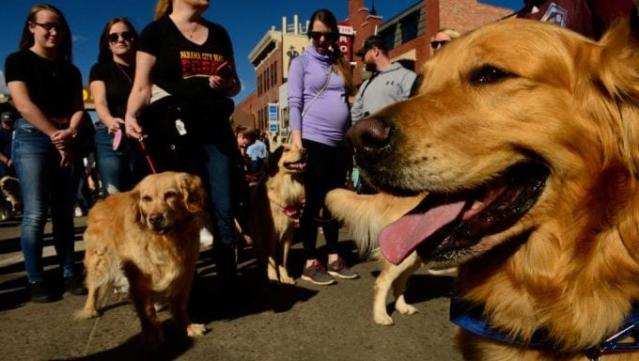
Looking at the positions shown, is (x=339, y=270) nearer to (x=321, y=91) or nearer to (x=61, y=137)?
(x=321, y=91)

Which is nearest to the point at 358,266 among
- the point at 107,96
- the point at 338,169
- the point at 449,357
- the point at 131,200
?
the point at 338,169

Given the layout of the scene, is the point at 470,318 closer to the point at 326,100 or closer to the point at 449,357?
the point at 449,357

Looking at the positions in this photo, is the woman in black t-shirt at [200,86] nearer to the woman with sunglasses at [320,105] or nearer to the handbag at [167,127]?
the handbag at [167,127]

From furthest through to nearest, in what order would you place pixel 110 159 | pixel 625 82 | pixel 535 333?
pixel 110 159 → pixel 535 333 → pixel 625 82

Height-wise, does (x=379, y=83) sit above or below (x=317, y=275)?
above

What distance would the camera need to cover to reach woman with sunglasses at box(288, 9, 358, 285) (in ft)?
13.5

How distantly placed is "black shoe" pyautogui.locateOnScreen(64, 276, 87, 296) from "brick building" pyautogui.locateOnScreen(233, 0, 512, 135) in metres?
10.4

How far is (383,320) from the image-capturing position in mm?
3223

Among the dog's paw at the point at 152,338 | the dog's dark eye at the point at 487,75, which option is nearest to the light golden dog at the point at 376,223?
the dog's paw at the point at 152,338

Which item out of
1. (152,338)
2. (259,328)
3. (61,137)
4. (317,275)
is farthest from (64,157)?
(317,275)

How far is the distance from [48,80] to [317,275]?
275cm

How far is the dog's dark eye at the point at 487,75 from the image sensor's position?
1503 mm

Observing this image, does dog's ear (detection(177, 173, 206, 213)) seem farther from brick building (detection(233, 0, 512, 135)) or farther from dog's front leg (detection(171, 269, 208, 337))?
brick building (detection(233, 0, 512, 135))

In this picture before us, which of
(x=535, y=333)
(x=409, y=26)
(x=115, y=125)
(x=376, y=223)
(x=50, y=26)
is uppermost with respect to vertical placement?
(x=409, y=26)
